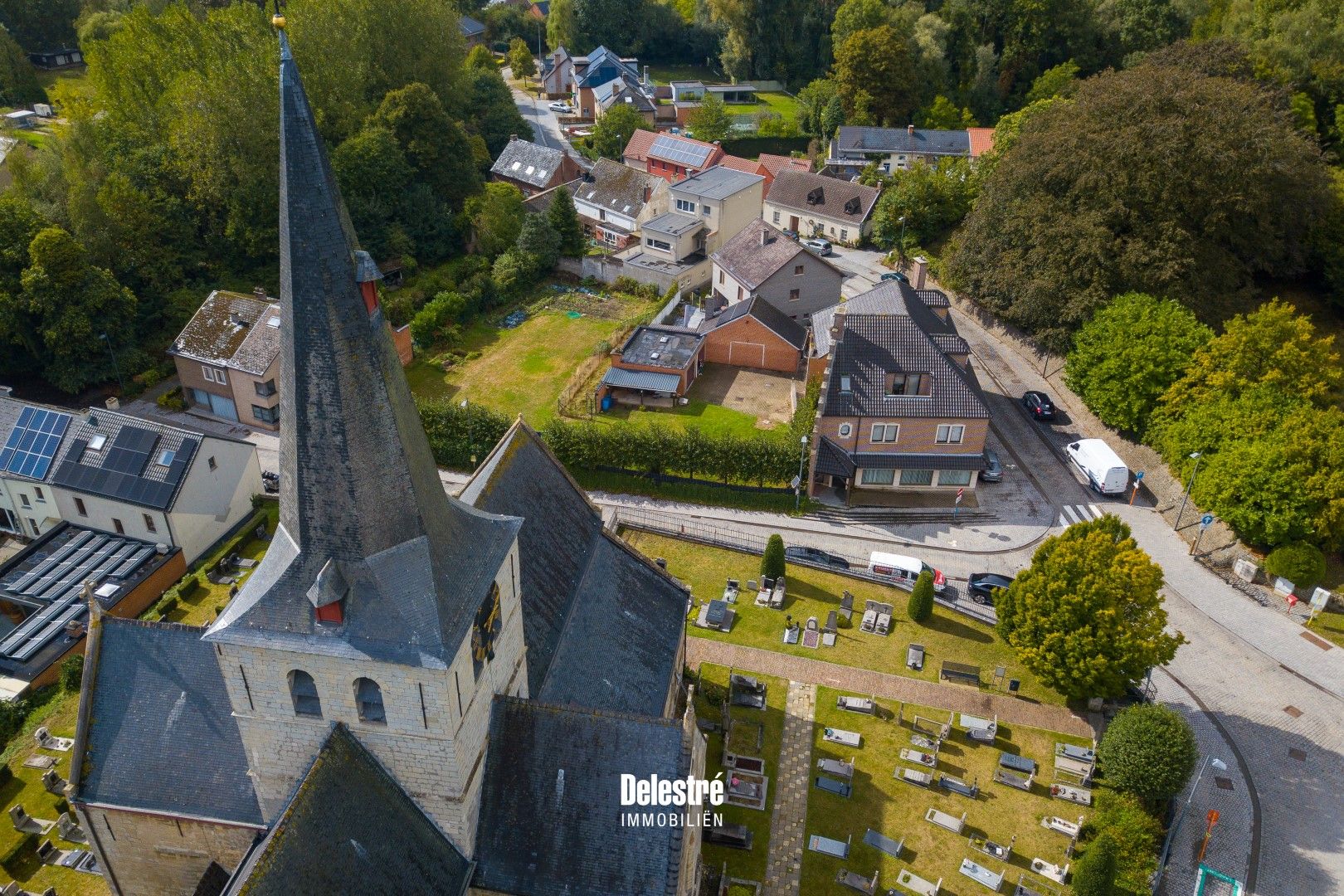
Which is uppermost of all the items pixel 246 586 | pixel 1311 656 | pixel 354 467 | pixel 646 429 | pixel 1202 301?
pixel 354 467

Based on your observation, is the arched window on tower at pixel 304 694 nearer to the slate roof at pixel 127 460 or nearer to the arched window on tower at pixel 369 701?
the arched window on tower at pixel 369 701

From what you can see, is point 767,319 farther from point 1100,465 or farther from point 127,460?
point 127,460

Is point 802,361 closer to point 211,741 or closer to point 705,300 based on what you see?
point 705,300

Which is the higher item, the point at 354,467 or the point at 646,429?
the point at 354,467

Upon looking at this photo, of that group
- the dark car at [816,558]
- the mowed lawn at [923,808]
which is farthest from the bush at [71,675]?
the dark car at [816,558]

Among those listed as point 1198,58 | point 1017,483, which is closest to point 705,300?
point 1017,483

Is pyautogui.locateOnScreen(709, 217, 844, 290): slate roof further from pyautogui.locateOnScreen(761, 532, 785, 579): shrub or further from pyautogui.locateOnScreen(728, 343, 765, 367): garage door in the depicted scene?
pyautogui.locateOnScreen(761, 532, 785, 579): shrub
